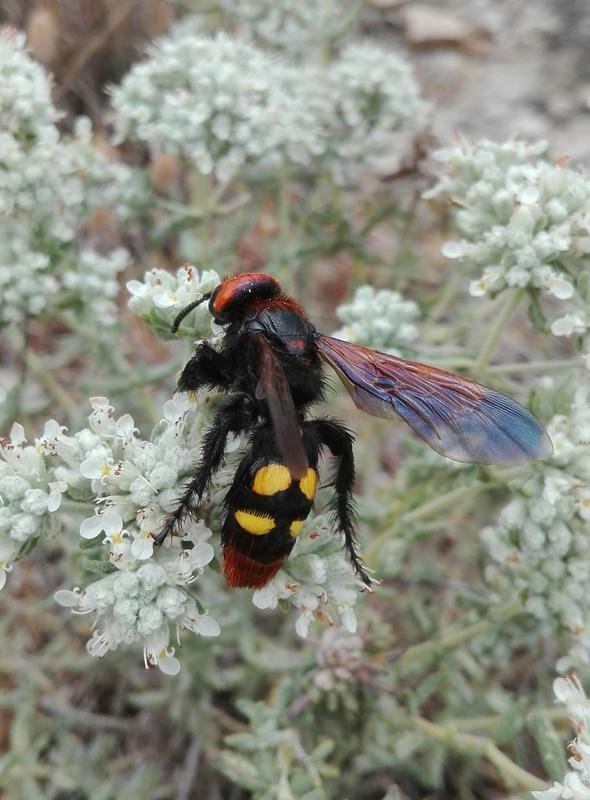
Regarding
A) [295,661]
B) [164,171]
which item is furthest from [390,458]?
[164,171]

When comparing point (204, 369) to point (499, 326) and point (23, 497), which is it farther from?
point (499, 326)

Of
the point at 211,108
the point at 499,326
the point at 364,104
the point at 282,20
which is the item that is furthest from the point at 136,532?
the point at 282,20

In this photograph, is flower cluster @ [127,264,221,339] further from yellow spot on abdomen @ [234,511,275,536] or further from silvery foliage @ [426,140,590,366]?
silvery foliage @ [426,140,590,366]

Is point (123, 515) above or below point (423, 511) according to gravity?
above

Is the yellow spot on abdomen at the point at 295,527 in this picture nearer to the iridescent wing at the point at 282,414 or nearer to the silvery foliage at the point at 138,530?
the silvery foliage at the point at 138,530

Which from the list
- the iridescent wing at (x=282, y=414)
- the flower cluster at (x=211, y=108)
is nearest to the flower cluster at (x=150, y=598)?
the iridescent wing at (x=282, y=414)
